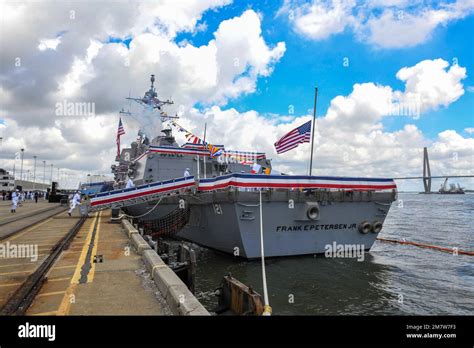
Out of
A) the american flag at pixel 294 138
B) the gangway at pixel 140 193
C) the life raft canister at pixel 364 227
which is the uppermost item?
the american flag at pixel 294 138


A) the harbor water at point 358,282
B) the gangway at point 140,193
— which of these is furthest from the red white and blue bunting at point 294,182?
the harbor water at point 358,282

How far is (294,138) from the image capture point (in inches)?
532

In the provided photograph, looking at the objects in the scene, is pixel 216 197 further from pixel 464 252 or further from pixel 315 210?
pixel 464 252

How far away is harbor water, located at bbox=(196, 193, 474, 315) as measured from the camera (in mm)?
7992

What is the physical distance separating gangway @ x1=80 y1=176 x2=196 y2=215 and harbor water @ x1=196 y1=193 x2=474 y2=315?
3.26m

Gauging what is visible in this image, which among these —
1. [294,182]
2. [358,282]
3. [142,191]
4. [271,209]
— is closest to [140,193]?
[142,191]

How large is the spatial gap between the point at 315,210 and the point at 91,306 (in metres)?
8.64

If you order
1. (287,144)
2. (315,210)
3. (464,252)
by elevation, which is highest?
(287,144)

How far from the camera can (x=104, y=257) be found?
350 inches

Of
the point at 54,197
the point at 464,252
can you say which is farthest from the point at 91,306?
the point at 54,197

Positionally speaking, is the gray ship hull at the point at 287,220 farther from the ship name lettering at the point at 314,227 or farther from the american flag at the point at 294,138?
the american flag at the point at 294,138

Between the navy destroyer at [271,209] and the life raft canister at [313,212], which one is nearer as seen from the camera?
the navy destroyer at [271,209]

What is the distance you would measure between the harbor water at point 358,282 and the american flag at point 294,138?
4562 millimetres

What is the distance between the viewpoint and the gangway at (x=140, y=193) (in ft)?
49.4
